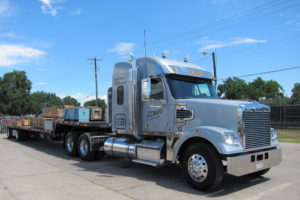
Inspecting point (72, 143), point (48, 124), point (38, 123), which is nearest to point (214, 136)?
point (72, 143)

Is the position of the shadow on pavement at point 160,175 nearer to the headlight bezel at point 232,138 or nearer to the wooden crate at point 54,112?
the headlight bezel at point 232,138

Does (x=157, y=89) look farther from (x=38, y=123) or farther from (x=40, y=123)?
(x=38, y=123)

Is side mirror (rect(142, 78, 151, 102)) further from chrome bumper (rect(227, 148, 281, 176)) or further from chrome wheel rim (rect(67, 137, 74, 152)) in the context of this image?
chrome wheel rim (rect(67, 137, 74, 152))

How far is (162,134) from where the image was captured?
6605 millimetres

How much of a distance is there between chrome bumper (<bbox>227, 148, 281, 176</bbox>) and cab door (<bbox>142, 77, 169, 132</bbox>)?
2.01m

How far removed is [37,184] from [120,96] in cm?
323

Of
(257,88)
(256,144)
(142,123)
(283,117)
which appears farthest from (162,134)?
(257,88)

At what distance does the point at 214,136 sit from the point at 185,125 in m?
1.00

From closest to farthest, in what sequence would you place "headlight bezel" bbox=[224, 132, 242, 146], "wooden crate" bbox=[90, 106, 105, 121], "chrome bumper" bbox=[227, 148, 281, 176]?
"chrome bumper" bbox=[227, 148, 281, 176]
"headlight bezel" bbox=[224, 132, 242, 146]
"wooden crate" bbox=[90, 106, 105, 121]

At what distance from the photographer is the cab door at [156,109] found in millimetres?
6562

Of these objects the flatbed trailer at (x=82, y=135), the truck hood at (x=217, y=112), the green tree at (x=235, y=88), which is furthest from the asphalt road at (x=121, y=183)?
the green tree at (x=235, y=88)

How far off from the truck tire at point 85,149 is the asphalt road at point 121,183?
16.6 inches

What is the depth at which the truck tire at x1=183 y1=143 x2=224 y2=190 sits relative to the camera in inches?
202

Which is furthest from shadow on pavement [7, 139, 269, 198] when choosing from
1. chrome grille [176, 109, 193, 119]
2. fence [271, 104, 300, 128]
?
fence [271, 104, 300, 128]
